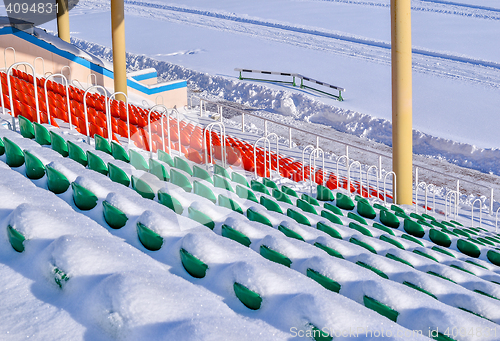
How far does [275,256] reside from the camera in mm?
3350

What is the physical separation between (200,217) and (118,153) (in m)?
2.06

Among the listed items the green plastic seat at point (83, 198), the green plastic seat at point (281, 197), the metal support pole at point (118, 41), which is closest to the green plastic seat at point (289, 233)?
the green plastic seat at point (83, 198)

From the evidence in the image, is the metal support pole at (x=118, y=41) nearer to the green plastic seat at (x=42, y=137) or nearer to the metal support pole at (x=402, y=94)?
the metal support pole at (x=402, y=94)

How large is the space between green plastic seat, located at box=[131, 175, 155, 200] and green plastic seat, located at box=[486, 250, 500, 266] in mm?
4114

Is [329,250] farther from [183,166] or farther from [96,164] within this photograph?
[183,166]

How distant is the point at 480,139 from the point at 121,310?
13652 mm

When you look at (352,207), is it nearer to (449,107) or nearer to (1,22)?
(449,107)

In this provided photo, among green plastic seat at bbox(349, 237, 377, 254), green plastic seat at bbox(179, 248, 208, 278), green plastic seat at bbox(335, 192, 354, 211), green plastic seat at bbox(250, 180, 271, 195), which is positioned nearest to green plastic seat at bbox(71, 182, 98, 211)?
green plastic seat at bbox(179, 248, 208, 278)

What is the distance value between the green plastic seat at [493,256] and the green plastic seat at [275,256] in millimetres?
3622

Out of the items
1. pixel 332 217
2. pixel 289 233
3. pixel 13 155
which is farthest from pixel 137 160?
pixel 332 217

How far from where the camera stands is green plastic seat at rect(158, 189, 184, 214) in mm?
3986

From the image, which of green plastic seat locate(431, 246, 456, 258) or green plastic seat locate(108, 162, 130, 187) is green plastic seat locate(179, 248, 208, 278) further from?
green plastic seat locate(431, 246, 456, 258)

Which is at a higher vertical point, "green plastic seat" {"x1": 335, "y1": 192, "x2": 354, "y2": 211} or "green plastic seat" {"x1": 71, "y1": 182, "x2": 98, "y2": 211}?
"green plastic seat" {"x1": 71, "y1": 182, "x2": 98, "y2": 211}

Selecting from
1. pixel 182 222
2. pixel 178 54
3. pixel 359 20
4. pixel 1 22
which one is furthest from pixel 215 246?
pixel 359 20
